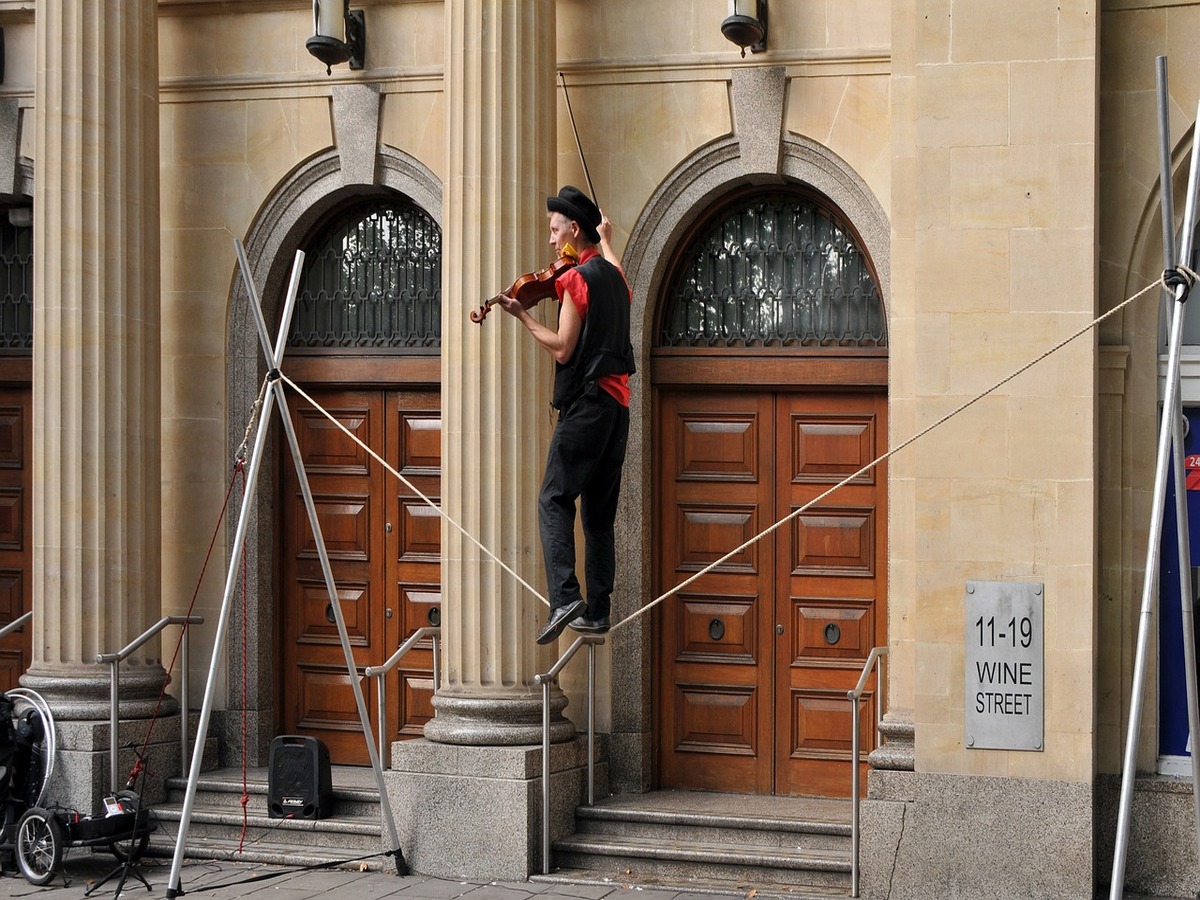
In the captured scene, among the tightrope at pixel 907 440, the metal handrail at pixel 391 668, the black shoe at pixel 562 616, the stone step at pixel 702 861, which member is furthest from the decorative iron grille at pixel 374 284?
the black shoe at pixel 562 616

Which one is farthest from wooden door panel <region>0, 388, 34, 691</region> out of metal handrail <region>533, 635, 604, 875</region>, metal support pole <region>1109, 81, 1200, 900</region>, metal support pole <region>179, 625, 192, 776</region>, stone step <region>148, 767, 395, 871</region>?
metal support pole <region>1109, 81, 1200, 900</region>

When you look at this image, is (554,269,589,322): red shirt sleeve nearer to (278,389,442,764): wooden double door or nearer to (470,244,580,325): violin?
(470,244,580,325): violin

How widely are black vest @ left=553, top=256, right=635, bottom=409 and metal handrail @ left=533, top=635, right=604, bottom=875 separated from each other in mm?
3196

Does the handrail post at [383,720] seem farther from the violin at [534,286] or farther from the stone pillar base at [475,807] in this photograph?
the violin at [534,286]

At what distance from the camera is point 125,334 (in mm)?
12250

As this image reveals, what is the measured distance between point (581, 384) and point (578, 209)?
0.75 metres

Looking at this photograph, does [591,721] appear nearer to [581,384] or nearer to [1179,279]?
[581,384]

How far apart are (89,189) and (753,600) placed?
5433 millimetres

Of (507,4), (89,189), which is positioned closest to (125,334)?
(89,189)

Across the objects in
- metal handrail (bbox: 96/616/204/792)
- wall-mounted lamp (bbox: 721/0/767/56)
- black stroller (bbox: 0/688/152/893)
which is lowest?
black stroller (bbox: 0/688/152/893)

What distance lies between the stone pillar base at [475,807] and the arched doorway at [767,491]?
1.36 meters

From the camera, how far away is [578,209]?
7422 millimetres

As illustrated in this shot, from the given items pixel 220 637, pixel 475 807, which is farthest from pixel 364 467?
pixel 220 637

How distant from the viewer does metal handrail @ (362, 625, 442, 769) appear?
11.2 meters
